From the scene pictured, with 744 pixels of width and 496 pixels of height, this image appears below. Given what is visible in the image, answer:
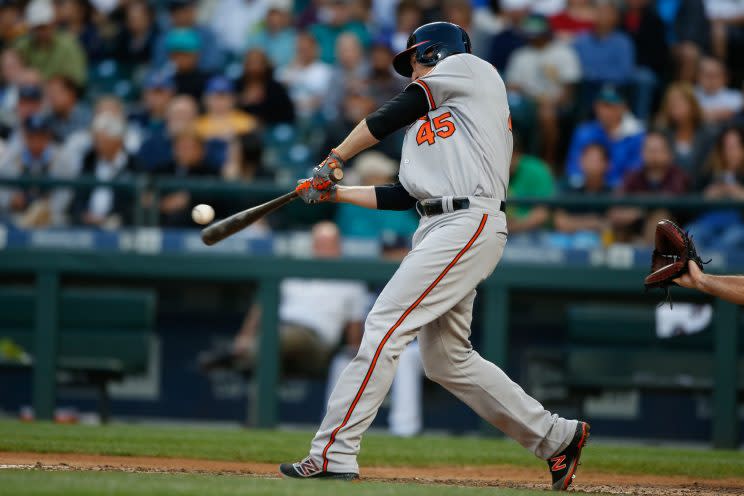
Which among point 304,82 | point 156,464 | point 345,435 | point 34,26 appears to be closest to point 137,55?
point 34,26

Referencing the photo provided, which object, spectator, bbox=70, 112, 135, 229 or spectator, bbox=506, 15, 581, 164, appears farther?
spectator, bbox=506, 15, 581, 164

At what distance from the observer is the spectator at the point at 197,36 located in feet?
38.1

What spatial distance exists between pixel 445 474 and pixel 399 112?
201 cm

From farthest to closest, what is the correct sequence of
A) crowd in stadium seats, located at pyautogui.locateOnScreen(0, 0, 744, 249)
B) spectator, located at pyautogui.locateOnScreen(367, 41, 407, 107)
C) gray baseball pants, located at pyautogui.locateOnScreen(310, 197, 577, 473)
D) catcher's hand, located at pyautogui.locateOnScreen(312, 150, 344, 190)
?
spectator, located at pyautogui.locateOnScreen(367, 41, 407, 107) < crowd in stadium seats, located at pyautogui.locateOnScreen(0, 0, 744, 249) < catcher's hand, located at pyautogui.locateOnScreen(312, 150, 344, 190) < gray baseball pants, located at pyautogui.locateOnScreen(310, 197, 577, 473)

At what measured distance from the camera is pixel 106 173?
970cm

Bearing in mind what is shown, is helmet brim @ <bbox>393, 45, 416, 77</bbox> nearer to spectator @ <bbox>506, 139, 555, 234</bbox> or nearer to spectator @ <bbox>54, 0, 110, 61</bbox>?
spectator @ <bbox>506, 139, 555, 234</bbox>

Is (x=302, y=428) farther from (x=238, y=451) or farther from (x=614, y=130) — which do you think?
(x=614, y=130)

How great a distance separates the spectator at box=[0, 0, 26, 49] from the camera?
41.5ft

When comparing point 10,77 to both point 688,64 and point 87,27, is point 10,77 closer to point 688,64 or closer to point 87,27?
point 87,27

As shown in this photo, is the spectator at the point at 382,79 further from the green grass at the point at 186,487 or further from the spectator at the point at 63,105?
the green grass at the point at 186,487

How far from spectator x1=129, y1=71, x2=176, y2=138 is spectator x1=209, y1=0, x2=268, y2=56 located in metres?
1.24

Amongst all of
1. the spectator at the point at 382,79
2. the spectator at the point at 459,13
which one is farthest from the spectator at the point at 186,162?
the spectator at the point at 459,13

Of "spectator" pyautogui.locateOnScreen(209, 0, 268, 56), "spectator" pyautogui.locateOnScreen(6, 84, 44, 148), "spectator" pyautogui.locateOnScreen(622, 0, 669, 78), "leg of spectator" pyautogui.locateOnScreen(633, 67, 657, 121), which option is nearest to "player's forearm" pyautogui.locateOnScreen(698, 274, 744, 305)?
"leg of spectator" pyautogui.locateOnScreen(633, 67, 657, 121)

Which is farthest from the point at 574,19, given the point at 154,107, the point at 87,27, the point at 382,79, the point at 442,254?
the point at 442,254
